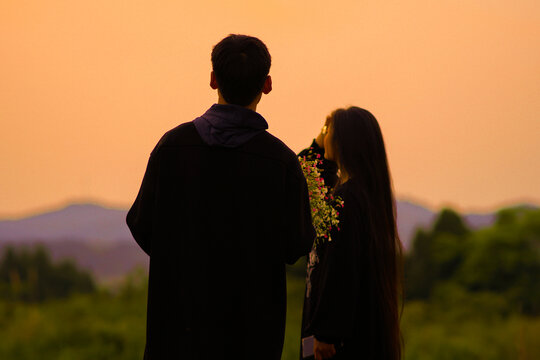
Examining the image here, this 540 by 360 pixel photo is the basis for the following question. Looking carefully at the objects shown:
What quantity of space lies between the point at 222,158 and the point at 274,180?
0.72 ft

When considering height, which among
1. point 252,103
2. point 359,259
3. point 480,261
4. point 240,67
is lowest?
point 480,261

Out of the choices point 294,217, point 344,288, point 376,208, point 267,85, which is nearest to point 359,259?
point 344,288

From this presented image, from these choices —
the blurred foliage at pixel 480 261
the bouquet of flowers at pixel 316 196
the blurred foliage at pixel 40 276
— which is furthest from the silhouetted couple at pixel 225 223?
the blurred foliage at pixel 480 261

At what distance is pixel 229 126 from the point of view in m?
2.73

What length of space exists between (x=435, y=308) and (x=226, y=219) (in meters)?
17.4

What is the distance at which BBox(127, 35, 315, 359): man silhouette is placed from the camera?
273cm

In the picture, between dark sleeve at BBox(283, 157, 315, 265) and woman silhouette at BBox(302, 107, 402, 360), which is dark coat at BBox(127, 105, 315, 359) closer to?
dark sleeve at BBox(283, 157, 315, 265)

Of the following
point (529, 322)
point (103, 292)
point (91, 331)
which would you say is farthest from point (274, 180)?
point (529, 322)

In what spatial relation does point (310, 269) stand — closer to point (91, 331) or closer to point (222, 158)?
point (222, 158)

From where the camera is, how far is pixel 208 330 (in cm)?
277

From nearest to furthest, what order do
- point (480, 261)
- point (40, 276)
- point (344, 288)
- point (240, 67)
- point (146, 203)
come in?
point (240, 67) → point (146, 203) → point (344, 288) → point (40, 276) → point (480, 261)

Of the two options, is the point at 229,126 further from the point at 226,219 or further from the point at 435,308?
the point at 435,308

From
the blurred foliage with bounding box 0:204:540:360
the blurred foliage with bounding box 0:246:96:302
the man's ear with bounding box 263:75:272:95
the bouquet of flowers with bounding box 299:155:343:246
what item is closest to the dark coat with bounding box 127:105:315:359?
the man's ear with bounding box 263:75:272:95

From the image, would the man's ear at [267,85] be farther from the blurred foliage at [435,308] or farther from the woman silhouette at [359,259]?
the blurred foliage at [435,308]
